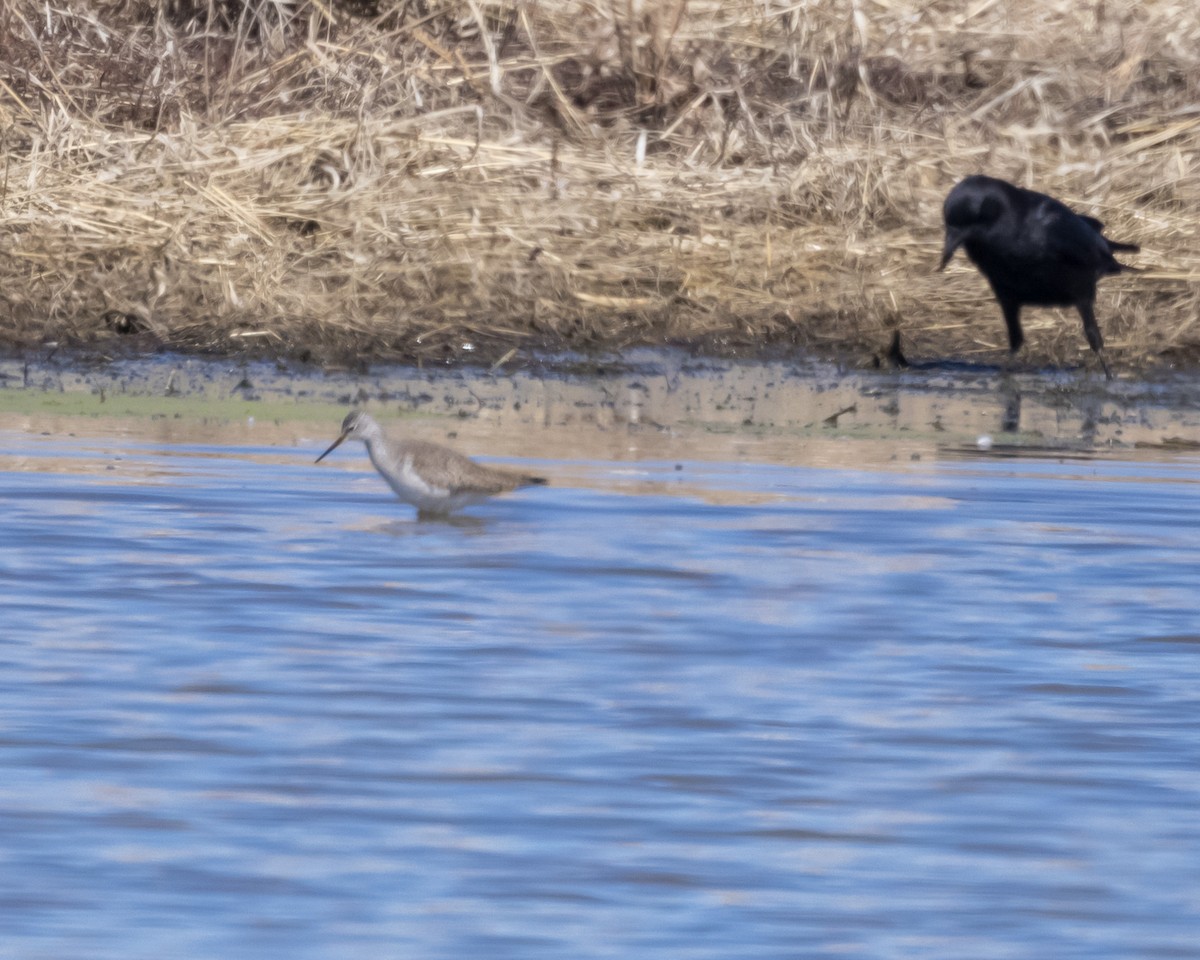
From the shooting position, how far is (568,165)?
14.1 m

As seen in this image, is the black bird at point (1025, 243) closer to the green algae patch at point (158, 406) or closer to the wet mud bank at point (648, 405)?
the wet mud bank at point (648, 405)

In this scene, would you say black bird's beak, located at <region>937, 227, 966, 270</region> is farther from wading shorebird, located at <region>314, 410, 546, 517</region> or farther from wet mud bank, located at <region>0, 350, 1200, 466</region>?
wading shorebird, located at <region>314, 410, 546, 517</region>

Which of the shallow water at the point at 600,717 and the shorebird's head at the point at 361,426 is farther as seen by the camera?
the shorebird's head at the point at 361,426

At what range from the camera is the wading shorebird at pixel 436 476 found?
803 cm

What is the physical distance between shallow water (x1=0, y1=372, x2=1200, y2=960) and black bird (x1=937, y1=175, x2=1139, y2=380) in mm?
2972

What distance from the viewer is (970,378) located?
1187 cm

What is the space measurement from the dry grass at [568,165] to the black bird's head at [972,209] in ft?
2.67

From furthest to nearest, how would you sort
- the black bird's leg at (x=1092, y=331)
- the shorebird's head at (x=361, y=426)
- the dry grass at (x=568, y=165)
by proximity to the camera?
the dry grass at (x=568, y=165) < the black bird's leg at (x=1092, y=331) < the shorebird's head at (x=361, y=426)

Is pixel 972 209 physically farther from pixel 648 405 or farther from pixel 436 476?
pixel 436 476

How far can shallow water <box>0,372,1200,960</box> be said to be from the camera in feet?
13.6

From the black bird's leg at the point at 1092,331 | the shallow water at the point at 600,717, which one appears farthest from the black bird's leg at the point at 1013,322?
the shallow water at the point at 600,717

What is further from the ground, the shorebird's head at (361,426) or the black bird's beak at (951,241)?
the black bird's beak at (951,241)

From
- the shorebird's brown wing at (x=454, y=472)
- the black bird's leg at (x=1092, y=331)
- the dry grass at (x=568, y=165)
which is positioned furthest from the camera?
the dry grass at (x=568, y=165)

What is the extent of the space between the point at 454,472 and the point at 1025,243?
4.54m
